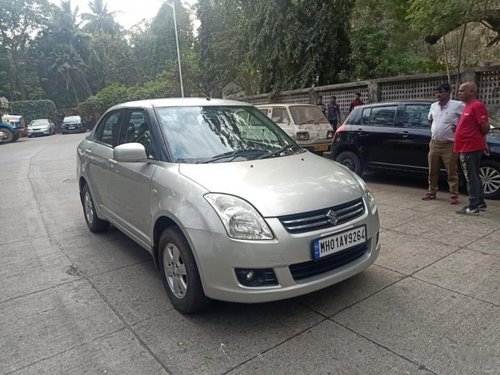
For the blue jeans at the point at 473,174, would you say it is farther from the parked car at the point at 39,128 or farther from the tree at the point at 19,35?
the tree at the point at 19,35

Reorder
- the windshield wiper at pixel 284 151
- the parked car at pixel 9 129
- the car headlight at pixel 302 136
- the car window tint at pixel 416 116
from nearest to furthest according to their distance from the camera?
the windshield wiper at pixel 284 151 → the car window tint at pixel 416 116 → the car headlight at pixel 302 136 → the parked car at pixel 9 129

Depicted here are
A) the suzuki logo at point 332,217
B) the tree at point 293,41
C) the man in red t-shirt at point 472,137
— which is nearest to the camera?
the suzuki logo at point 332,217

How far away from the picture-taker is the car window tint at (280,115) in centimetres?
1026

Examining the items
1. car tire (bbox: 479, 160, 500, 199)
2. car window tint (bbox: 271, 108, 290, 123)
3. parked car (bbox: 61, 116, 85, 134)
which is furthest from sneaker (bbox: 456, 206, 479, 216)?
parked car (bbox: 61, 116, 85, 134)

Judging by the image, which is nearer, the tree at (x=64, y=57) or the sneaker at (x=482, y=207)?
the sneaker at (x=482, y=207)

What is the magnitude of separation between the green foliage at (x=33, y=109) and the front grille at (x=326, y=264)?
39.0m

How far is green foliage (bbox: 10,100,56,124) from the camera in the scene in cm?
3531

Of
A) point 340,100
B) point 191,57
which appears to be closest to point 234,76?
point 191,57

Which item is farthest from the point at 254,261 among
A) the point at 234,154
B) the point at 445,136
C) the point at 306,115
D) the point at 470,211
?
the point at 306,115

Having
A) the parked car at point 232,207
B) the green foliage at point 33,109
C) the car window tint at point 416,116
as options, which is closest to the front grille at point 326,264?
the parked car at point 232,207

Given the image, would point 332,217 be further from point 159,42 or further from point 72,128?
point 159,42

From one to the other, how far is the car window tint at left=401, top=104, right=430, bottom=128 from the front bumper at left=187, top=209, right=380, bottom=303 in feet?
16.1

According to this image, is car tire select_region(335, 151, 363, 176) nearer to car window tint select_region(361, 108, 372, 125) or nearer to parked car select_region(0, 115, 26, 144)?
car window tint select_region(361, 108, 372, 125)

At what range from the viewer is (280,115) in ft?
34.1
